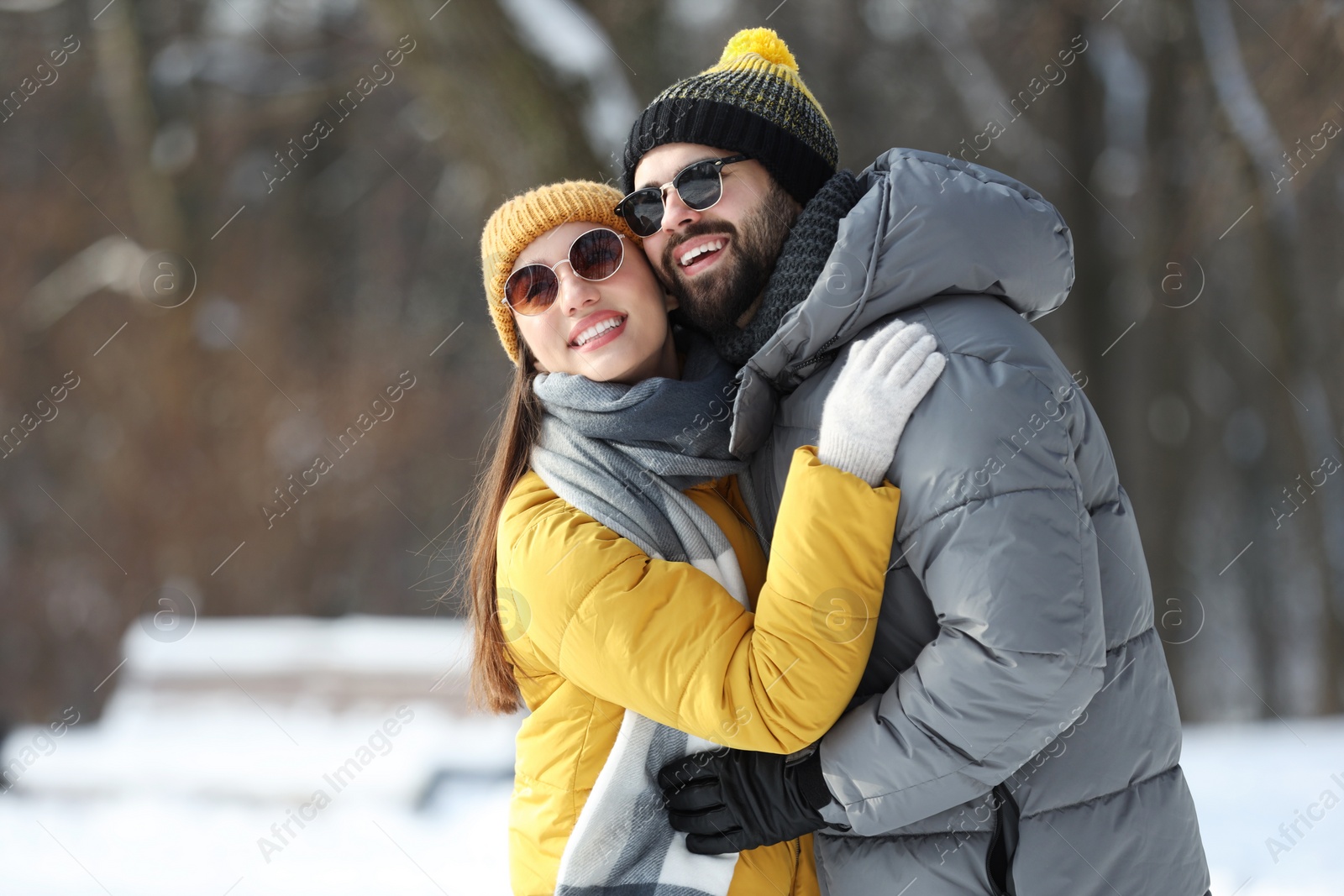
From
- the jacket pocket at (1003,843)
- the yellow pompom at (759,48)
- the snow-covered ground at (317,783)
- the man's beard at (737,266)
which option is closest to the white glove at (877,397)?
the man's beard at (737,266)

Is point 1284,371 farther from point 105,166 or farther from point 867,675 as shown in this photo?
point 105,166

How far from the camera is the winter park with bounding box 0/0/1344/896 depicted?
174cm

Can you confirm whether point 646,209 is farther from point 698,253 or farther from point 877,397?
point 877,397

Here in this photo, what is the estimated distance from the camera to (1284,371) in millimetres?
7336

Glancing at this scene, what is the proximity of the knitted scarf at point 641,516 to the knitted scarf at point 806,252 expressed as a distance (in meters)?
0.23

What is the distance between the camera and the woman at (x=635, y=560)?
1695mm

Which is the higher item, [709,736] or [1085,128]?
[709,736]

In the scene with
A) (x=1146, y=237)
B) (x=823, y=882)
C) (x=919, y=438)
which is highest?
(x=919, y=438)

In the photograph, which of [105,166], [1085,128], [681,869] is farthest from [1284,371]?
[105,166]

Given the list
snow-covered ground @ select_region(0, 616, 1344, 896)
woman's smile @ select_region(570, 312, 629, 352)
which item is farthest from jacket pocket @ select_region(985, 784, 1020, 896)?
snow-covered ground @ select_region(0, 616, 1344, 896)

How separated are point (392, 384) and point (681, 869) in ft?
27.6

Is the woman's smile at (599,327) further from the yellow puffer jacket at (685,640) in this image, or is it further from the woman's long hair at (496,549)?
the yellow puffer jacket at (685,640)

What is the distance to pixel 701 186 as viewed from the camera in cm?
220

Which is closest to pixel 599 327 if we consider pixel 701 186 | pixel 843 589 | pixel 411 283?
pixel 701 186
